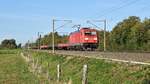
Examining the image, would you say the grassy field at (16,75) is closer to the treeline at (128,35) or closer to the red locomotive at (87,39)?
the red locomotive at (87,39)

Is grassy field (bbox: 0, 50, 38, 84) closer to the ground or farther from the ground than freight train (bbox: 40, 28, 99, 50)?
closer to the ground

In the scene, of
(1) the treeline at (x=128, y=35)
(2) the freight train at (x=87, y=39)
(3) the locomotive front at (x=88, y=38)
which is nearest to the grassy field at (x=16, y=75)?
(3) the locomotive front at (x=88, y=38)

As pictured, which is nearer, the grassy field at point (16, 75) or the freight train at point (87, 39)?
the grassy field at point (16, 75)

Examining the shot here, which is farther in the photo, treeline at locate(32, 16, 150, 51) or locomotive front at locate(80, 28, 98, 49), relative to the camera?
treeline at locate(32, 16, 150, 51)

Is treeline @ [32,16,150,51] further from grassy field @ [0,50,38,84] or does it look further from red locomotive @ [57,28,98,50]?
grassy field @ [0,50,38,84]

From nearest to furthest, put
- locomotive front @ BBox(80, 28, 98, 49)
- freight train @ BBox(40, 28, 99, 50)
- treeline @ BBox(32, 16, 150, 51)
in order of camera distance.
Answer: locomotive front @ BBox(80, 28, 98, 49), freight train @ BBox(40, 28, 99, 50), treeline @ BBox(32, 16, 150, 51)

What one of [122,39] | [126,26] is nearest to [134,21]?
[126,26]

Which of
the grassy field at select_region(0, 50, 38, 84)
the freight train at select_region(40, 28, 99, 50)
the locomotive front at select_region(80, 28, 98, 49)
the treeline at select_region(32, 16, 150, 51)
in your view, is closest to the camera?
the grassy field at select_region(0, 50, 38, 84)

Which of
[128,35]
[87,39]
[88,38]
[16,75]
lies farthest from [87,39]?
[16,75]

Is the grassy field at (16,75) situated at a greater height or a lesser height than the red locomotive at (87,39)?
lesser

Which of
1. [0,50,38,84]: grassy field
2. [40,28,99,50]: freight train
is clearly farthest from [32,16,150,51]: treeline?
[0,50,38,84]: grassy field

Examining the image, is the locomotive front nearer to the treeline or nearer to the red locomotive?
the red locomotive

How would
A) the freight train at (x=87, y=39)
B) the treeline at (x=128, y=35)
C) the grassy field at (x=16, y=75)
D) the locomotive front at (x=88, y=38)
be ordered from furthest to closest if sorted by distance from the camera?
the treeline at (x=128, y=35) < the freight train at (x=87, y=39) < the locomotive front at (x=88, y=38) < the grassy field at (x=16, y=75)

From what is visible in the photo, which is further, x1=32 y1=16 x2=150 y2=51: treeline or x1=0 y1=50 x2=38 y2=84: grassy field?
x1=32 y1=16 x2=150 y2=51: treeline
